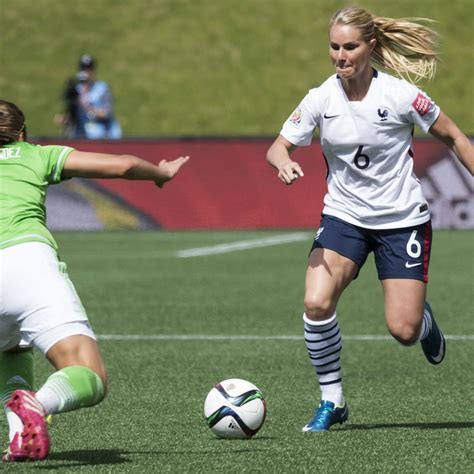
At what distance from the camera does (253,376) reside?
27.5 ft

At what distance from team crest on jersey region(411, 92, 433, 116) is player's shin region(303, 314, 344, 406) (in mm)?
1137

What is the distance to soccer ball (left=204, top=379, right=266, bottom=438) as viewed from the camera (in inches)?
248

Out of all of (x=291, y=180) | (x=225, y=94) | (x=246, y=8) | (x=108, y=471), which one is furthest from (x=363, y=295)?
(x=246, y=8)

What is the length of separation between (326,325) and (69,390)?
1934mm

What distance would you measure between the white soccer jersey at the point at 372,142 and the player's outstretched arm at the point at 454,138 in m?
0.05

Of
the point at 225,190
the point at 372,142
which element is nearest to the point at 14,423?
the point at 372,142

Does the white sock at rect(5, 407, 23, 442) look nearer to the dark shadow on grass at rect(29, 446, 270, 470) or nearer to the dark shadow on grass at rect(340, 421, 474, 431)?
the dark shadow on grass at rect(29, 446, 270, 470)

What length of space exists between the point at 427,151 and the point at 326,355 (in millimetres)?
13473

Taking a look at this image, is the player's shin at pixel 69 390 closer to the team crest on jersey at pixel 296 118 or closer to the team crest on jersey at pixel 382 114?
the team crest on jersey at pixel 296 118

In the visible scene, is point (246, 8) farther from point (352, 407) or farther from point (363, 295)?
point (352, 407)

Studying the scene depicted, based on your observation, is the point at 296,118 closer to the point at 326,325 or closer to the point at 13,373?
the point at 326,325

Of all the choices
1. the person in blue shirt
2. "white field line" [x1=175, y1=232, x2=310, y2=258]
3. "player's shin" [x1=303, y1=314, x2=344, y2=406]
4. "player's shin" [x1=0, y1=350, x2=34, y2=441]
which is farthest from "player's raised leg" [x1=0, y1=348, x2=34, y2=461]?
the person in blue shirt

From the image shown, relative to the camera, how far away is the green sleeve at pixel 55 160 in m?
5.52

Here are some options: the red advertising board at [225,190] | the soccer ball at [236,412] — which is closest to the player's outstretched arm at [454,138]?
the soccer ball at [236,412]
